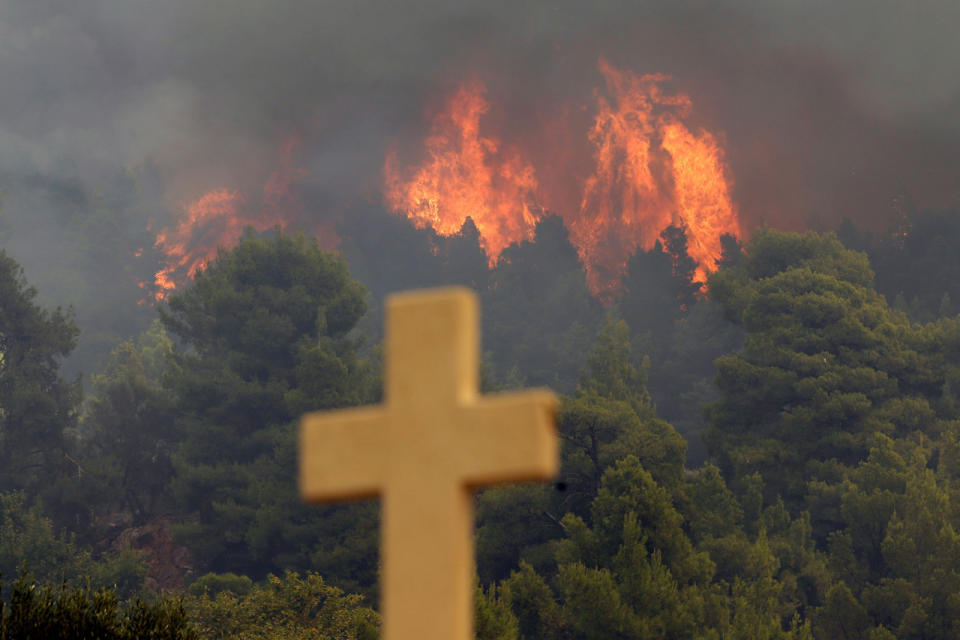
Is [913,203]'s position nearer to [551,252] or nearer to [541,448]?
[551,252]

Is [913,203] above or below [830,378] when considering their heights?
above

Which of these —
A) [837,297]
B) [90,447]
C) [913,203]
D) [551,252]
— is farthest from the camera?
[551,252]

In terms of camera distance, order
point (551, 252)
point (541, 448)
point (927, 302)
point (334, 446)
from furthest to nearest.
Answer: point (551, 252) → point (927, 302) → point (334, 446) → point (541, 448)

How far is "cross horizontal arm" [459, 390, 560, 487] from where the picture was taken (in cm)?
328

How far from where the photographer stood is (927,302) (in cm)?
7400

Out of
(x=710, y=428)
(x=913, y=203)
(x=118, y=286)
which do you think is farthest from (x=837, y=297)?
(x=118, y=286)

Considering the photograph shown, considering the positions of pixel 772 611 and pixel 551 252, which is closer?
pixel 772 611

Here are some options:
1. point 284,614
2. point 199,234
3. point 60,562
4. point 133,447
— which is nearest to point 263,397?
point 133,447

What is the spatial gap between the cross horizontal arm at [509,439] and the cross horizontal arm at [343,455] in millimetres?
300

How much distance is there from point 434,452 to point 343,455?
33cm

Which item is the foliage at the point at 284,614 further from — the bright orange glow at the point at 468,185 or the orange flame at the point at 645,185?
the bright orange glow at the point at 468,185

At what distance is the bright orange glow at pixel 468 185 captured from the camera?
116m

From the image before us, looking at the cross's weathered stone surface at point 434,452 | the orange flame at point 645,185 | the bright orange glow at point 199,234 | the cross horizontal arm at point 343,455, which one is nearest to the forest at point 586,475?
the cross horizontal arm at point 343,455

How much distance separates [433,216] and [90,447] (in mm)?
65277
